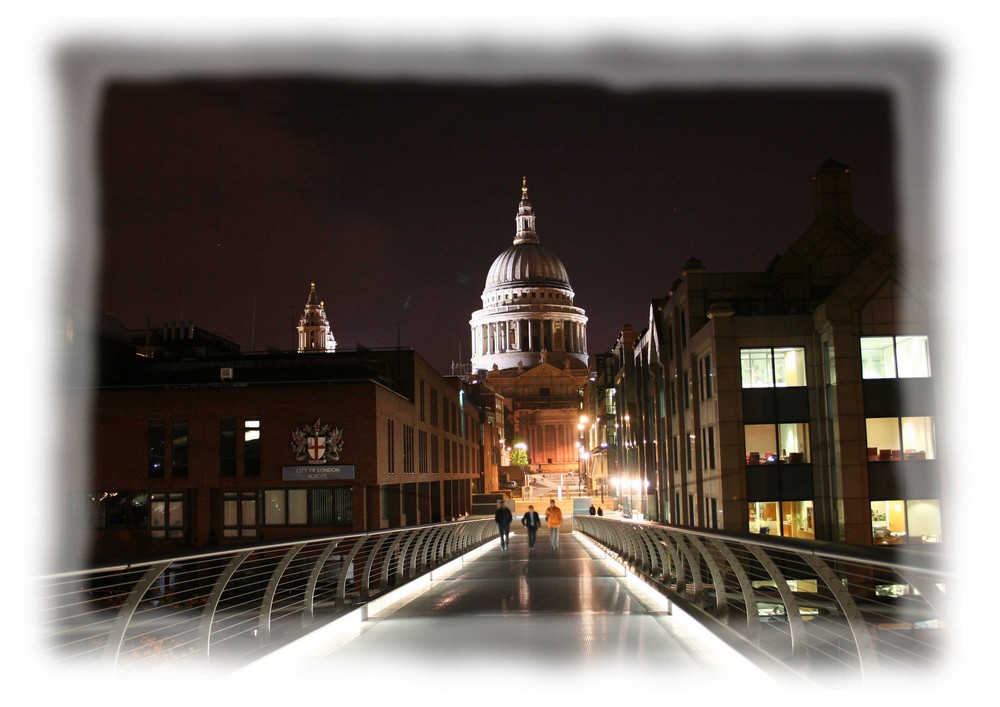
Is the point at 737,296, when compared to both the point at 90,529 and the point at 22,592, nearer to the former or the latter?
the point at 90,529

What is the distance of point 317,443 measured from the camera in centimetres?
3697

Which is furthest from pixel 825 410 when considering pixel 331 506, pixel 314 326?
pixel 314 326

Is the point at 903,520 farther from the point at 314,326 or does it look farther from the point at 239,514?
the point at 314,326

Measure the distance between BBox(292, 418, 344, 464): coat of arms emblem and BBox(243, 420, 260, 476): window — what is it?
62.8 inches

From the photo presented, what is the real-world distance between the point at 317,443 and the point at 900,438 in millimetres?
21807

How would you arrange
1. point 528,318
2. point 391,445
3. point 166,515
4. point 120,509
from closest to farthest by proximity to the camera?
point 166,515 < point 120,509 < point 391,445 < point 528,318

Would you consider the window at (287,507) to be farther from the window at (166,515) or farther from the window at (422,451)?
the window at (422,451)

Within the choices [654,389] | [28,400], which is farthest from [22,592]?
[654,389]

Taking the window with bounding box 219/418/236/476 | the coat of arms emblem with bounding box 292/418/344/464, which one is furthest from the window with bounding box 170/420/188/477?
the coat of arms emblem with bounding box 292/418/344/464

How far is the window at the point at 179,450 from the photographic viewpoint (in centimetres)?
3769

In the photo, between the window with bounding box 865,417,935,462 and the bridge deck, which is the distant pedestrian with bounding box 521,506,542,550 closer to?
the bridge deck

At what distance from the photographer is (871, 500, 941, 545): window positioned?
103ft

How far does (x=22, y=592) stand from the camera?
3.61 metres

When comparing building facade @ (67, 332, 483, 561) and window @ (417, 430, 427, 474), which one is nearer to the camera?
building facade @ (67, 332, 483, 561)
